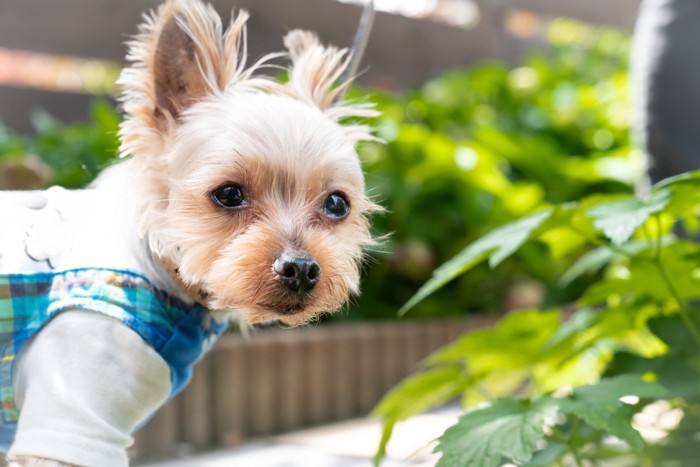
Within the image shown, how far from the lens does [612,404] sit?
1096 millimetres

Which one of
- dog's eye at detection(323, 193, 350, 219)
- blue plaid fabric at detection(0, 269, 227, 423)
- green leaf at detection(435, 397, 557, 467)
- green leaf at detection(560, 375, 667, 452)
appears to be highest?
dog's eye at detection(323, 193, 350, 219)

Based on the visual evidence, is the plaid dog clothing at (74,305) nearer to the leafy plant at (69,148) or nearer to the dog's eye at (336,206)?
the dog's eye at (336,206)

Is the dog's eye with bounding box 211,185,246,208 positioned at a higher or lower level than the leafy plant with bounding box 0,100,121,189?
higher

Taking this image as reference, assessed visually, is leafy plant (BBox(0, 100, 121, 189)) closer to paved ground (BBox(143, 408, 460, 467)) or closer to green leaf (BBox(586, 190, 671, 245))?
paved ground (BBox(143, 408, 460, 467))

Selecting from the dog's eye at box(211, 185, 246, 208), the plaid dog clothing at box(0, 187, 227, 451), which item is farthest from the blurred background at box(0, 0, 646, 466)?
the dog's eye at box(211, 185, 246, 208)

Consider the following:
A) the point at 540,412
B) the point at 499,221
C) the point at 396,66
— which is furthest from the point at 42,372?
the point at 396,66

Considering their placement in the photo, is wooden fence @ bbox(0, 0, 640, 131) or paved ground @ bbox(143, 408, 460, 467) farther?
wooden fence @ bbox(0, 0, 640, 131)

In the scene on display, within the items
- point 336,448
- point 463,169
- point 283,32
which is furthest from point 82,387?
point 463,169

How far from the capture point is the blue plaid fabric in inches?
38.5

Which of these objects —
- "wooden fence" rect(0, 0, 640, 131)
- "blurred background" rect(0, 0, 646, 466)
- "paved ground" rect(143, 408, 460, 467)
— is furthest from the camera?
"wooden fence" rect(0, 0, 640, 131)

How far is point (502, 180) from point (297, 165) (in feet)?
6.64

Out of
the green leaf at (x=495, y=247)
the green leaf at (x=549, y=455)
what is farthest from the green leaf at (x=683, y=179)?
the green leaf at (x=549, y=455)

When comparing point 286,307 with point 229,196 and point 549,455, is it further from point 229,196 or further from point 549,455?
point 549,455

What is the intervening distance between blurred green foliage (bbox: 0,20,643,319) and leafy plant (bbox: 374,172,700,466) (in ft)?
3.21
